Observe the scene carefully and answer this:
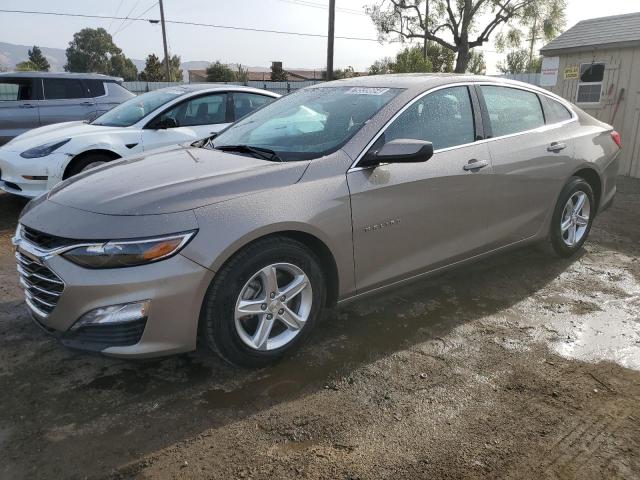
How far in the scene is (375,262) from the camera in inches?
130

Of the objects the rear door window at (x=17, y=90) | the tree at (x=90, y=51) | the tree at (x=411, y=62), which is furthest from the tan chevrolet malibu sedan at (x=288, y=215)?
the tree at (x=90, y=51)

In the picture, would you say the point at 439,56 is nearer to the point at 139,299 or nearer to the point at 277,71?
the point at 277,71

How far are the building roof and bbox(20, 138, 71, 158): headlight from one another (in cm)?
855

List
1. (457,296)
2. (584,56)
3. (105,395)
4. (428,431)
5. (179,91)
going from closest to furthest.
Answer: (428,431) → (105,395) → (457,296) → (179,91) → (584,56)

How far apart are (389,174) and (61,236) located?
1.87 meters

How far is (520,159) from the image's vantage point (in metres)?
4.09

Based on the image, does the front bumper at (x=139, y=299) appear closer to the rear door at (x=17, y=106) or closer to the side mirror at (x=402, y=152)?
the side mirror at (x=402, y=152)

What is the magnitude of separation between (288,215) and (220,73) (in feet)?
154

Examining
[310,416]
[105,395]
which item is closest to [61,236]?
Answer: [105,395]

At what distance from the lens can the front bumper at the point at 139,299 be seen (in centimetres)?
254

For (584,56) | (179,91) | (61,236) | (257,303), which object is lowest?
(257,303)

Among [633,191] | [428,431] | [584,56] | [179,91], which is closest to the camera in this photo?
[428,431]

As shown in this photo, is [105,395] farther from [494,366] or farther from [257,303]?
[494,366]

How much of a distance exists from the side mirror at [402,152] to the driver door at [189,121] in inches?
143
